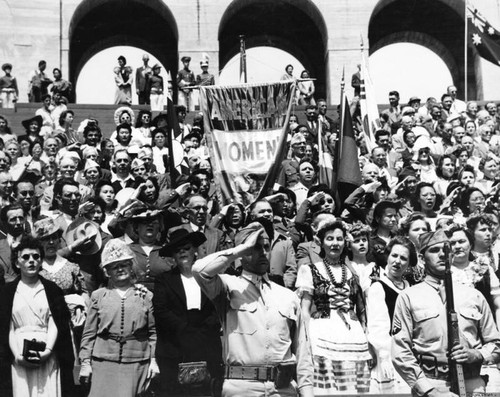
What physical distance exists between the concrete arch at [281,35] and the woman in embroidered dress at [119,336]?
86.2 feet

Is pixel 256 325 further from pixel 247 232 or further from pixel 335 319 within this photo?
pixel 335 319

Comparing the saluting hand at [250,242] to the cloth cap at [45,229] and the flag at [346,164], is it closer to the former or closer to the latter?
the cloth cap at [45,229]

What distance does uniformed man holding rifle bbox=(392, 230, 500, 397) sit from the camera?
20.8 ft

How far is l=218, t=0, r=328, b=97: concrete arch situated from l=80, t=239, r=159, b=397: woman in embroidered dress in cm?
2629

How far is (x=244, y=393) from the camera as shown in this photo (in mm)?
6305

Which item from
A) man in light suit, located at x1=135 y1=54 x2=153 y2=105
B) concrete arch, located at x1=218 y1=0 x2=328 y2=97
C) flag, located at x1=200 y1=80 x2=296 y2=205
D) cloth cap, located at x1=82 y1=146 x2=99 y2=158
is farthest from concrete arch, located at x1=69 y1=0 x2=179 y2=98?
flag, located at x1=200 y1=80 x2=296 y2=205

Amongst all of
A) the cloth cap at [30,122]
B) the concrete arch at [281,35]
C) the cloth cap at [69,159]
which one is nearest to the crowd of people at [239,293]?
the cloth cap at [69,159]

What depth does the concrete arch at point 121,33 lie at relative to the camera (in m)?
32.8

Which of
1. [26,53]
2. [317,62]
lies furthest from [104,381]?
[317,62]

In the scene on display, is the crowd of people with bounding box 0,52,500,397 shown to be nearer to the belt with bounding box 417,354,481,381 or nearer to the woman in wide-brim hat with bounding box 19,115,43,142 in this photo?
the belt with bounding box 417,354,481,381

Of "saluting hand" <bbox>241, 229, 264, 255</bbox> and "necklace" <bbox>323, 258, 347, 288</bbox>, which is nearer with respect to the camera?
"saluting hand" <bbox>241, 229, 264, 255</bbox>

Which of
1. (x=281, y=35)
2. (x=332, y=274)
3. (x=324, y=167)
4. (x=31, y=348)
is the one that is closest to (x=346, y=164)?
(x=324, y=167)

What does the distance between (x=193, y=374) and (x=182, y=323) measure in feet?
1.87

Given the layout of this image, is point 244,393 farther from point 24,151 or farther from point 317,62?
point 317,62
